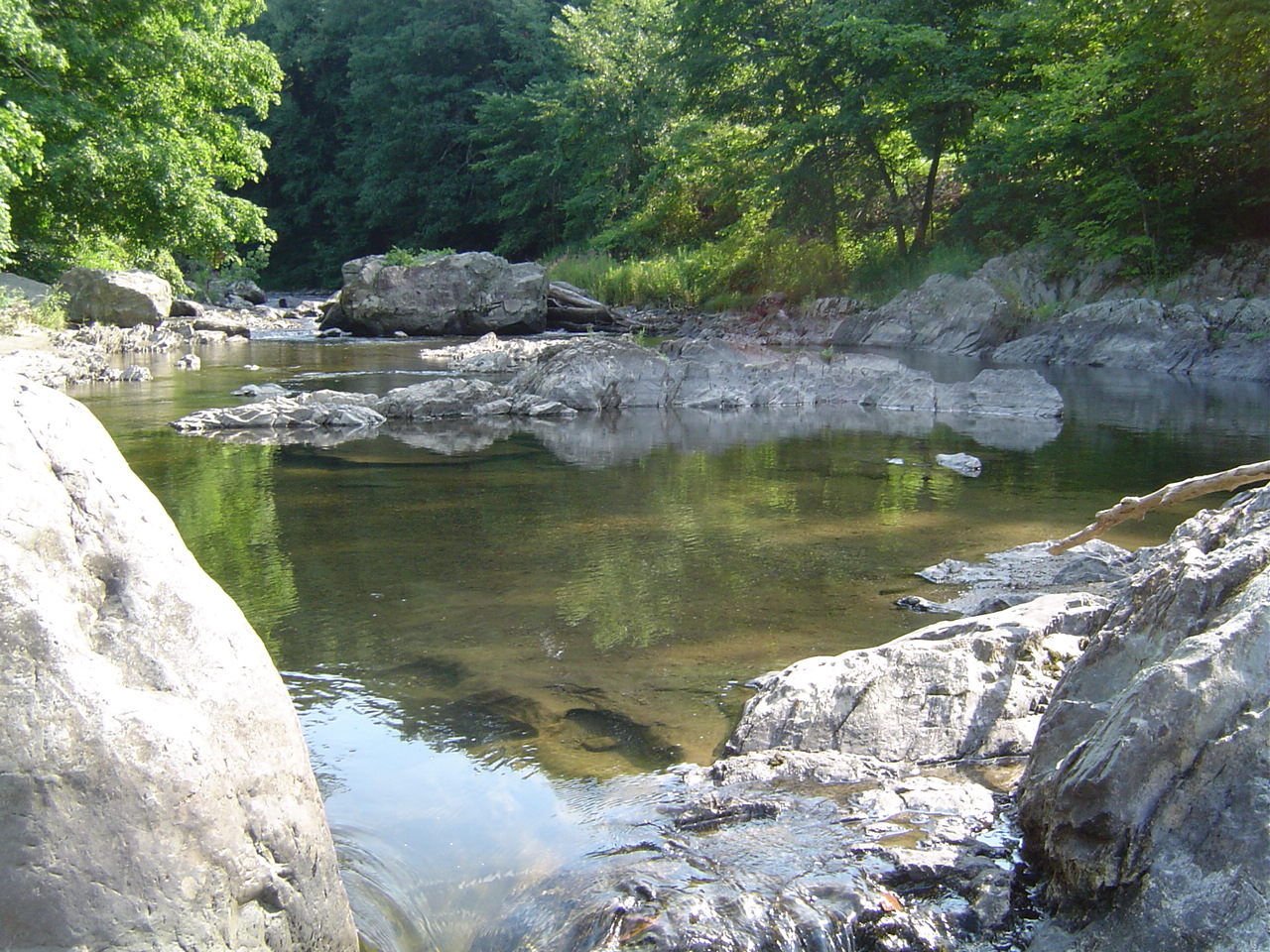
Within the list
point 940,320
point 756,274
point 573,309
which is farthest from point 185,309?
point 940,320

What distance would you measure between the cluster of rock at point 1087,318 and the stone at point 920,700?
14.1m

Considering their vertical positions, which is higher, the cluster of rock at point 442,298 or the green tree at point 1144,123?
the green tree at point 1144,123

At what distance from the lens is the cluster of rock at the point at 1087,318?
1655cm

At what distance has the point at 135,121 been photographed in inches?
699

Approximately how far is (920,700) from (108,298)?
19.5 metres

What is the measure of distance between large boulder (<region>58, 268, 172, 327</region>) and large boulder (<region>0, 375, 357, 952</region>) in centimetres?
1889

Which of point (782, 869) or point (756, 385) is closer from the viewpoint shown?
point (782, 869)

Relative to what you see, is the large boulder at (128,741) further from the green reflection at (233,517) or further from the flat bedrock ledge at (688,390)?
the flat bedrock ledge at (688,390)

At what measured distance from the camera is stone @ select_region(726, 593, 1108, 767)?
3.24m

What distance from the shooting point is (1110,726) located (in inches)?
90.3

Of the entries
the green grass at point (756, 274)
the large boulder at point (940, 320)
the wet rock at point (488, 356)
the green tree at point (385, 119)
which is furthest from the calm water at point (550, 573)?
the green tree at point (385, 119)

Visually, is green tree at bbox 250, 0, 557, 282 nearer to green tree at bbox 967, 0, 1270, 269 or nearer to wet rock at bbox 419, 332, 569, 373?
wet rock at bbox 419, 332, 569, 373

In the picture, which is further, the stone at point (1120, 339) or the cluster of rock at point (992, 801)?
the stone at point (1120, 339)

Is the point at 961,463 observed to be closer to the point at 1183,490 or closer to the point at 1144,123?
the point at 1183,490
